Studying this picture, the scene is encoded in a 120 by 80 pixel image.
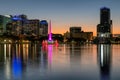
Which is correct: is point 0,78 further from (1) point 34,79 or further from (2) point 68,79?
(2) point 68,79

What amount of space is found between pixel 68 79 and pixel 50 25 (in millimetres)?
168983

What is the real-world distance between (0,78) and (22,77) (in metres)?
1.78

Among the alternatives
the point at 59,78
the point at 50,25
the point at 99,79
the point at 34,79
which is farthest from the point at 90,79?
the point at 50,25

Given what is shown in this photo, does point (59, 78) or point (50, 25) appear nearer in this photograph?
point (59, 78)

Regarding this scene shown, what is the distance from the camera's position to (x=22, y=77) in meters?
23.8

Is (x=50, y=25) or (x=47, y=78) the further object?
(x=50, y=25)

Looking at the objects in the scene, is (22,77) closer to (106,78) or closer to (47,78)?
(47,78)

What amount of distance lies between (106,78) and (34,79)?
565 cm

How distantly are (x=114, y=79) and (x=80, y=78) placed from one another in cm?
267

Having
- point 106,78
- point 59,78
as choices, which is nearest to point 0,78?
point 59,78

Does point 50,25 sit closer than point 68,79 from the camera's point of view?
No

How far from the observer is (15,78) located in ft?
75.6

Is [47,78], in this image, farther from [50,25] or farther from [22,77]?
[50,25]

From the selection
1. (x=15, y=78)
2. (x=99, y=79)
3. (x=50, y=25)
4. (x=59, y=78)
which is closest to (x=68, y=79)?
(x=59, y=78)
